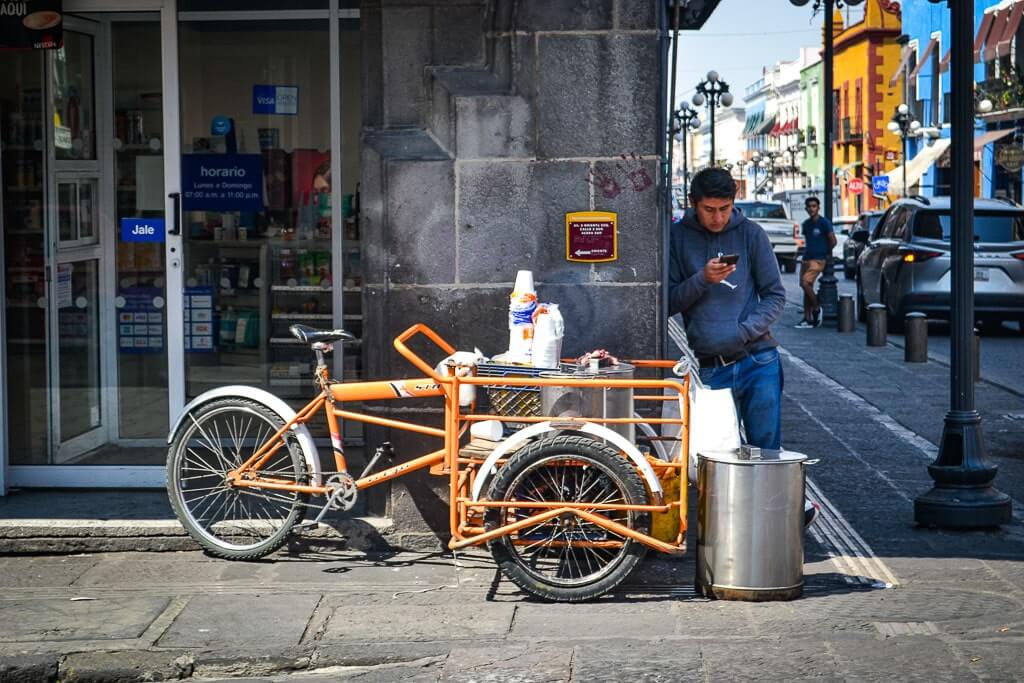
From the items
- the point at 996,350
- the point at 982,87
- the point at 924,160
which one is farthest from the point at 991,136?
the point at 996,350

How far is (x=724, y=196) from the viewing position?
702 cm

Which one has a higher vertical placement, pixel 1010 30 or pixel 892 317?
pixel 1010 30

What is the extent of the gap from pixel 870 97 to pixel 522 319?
63964mm

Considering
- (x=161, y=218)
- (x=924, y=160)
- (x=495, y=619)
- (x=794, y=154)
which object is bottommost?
(x=495, y=619)

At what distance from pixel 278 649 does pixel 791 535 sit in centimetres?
225

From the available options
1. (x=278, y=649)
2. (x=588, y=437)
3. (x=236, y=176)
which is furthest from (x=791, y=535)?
(x=236, y=176)

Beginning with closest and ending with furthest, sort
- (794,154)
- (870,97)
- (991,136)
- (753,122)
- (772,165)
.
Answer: (991,136), (870,97), (794,154), (772,165), (753,122)

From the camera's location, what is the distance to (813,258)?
70.9 feet

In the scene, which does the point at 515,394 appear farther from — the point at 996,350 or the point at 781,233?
the point at 781,233

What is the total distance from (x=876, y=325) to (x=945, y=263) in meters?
1.86

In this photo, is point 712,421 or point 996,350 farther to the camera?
point 996,350

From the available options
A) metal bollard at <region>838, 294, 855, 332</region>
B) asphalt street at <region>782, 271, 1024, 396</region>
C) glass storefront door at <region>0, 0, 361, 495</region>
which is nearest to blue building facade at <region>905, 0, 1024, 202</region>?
asphalt street at <region>782, 271, 1024, 396</region>

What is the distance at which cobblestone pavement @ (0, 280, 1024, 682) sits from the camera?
5.63 metres

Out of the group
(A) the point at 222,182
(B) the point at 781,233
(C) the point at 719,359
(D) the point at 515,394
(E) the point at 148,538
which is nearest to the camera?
(D) the point at 515,394
